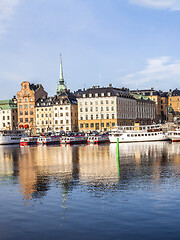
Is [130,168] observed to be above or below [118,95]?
below

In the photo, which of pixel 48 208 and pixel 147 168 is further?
pixel 147 168

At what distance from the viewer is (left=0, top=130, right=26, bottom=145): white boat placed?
15901 cm

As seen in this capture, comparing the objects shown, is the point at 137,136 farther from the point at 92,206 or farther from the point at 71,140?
the point at 92,206

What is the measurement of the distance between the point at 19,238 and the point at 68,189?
47.0 ft

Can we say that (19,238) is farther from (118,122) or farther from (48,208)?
(118,122)

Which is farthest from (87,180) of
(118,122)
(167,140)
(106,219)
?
(118,122)

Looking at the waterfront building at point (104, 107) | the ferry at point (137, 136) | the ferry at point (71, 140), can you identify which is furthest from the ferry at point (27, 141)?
the waterfront building at point (104, 107)

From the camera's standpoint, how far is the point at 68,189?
37.1m

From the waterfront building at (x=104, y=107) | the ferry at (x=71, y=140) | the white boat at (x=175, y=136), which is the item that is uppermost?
the waterfront building at (x=104, y=107)

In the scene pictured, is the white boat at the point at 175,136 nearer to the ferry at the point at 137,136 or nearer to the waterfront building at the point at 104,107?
the ferry at the point at 137,136

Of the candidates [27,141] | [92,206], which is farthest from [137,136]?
[92,206]

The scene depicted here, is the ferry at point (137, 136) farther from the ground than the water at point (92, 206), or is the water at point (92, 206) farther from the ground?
the ferry at point (137, 136)

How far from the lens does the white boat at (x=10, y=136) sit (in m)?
159

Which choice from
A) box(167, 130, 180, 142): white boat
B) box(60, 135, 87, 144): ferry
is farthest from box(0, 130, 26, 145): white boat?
box(167, 130, 180, 142): white boat
